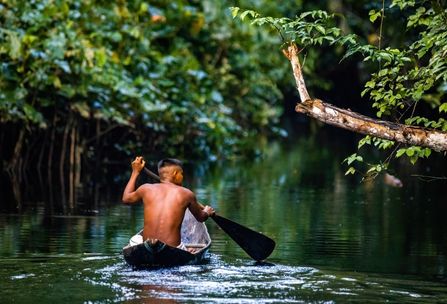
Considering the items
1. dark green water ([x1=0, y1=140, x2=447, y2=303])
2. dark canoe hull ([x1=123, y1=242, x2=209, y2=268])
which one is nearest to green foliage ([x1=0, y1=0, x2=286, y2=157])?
dark green water ([x1=0, y1=140, x2=447, y2=303])

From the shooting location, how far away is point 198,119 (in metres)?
25.0

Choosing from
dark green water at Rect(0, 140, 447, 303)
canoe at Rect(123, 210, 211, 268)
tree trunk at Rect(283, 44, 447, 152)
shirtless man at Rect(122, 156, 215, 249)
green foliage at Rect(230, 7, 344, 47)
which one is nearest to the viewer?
dark green water at Rect(0, 140, 447, 303)

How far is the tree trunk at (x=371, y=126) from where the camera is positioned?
9.80m

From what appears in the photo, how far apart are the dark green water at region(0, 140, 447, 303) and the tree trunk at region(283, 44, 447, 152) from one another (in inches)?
47.9

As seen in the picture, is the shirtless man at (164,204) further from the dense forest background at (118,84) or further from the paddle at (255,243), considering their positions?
the dense forest background at (118,84)

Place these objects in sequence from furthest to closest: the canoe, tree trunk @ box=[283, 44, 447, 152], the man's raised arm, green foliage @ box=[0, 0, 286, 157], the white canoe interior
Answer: green foliage @ box=[0, 0, 286, 157]
the white canoe interior
the man's raised arm
the canoe
tree trunk @ box=[283, 44, 447, 152]

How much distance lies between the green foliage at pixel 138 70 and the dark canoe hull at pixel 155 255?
8744 mm

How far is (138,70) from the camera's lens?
24.1 metres

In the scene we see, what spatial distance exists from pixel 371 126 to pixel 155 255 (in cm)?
220

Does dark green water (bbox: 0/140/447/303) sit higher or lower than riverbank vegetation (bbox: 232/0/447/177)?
lower

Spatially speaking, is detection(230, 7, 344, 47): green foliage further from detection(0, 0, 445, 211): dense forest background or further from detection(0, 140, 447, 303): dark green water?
detection(0, 0, 445, 211): dense forest background

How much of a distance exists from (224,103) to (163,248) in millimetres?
20944

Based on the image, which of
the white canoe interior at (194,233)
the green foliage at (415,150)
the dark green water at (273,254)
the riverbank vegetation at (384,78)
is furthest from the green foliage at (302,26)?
the white canoe interior at (194,233)

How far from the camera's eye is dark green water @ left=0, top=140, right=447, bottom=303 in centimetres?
917
